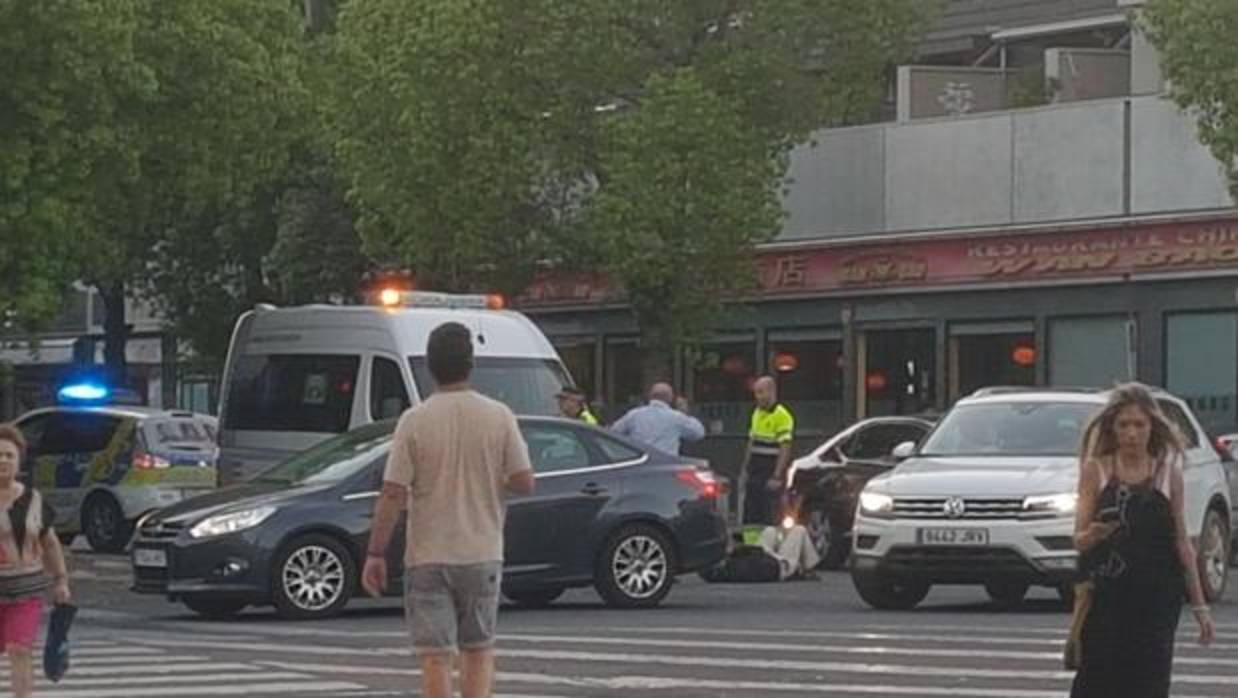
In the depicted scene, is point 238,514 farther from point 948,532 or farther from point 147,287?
point 147,287

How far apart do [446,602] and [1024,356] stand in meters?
31.4

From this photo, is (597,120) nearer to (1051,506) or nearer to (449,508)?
(1051,506)

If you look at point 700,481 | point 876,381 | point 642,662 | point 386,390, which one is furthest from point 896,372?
point 642,662

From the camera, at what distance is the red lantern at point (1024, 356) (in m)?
42.9

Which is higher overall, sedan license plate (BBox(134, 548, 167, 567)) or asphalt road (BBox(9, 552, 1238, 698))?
sedan license plate (BBox(134, 548, 167, 567))

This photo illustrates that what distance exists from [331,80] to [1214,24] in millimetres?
11741

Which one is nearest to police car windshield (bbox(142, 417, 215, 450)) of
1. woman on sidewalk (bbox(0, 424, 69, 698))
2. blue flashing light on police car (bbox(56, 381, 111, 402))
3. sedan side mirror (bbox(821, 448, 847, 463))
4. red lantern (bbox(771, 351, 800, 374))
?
blue flashing light on police car (bbox(56, 381, 111, 402))

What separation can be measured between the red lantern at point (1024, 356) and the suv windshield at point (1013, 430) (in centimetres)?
1941

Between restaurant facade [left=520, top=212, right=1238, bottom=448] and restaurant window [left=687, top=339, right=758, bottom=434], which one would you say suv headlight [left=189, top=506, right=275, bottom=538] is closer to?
restaurant facade [left=520, top=212, right=1238, bottom=448]

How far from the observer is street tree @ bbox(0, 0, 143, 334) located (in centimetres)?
3025

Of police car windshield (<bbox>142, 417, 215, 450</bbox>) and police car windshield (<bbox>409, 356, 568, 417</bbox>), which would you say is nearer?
police car windshield (<bbox>409, 356, 568, 417</bbox>)

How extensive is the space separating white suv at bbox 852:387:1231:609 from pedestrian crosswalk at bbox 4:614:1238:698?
0.54 meters

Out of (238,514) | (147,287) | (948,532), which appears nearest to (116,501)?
(238,514)

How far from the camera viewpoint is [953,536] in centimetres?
2188
